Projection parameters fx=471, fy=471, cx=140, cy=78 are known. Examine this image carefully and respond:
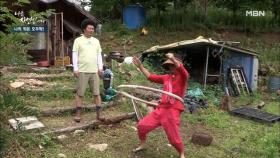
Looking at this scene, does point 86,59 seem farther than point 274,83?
No

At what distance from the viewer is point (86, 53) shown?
8.54 meters

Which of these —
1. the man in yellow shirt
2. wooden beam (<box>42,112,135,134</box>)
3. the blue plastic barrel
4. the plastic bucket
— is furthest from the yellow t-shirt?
the blue plastic barrel

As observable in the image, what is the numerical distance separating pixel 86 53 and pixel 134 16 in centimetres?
1513

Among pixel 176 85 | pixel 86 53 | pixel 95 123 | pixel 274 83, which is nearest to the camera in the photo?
pixel 176 85

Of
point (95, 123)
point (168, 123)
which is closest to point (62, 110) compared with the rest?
point (95, 123)

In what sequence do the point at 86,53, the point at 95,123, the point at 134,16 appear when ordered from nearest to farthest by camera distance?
the point at 86,53
the point at 95,123
the point at 134,16

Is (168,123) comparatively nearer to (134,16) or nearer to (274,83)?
(274,83)

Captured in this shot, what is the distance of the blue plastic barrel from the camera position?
2327cm

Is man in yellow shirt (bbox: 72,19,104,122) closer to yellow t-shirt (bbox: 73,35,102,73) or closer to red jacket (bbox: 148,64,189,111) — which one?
yellow t-shirt (bbox: 73,35,102,73)

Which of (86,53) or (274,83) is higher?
(86,53)

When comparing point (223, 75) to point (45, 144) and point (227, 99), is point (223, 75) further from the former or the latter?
point (45, 144)

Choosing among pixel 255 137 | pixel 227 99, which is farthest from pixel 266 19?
pixel 255 137

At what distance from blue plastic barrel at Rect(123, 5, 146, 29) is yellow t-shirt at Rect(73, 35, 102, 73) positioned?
14828 millimetres

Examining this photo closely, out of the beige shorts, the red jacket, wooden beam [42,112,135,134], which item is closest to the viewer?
the red jacket
